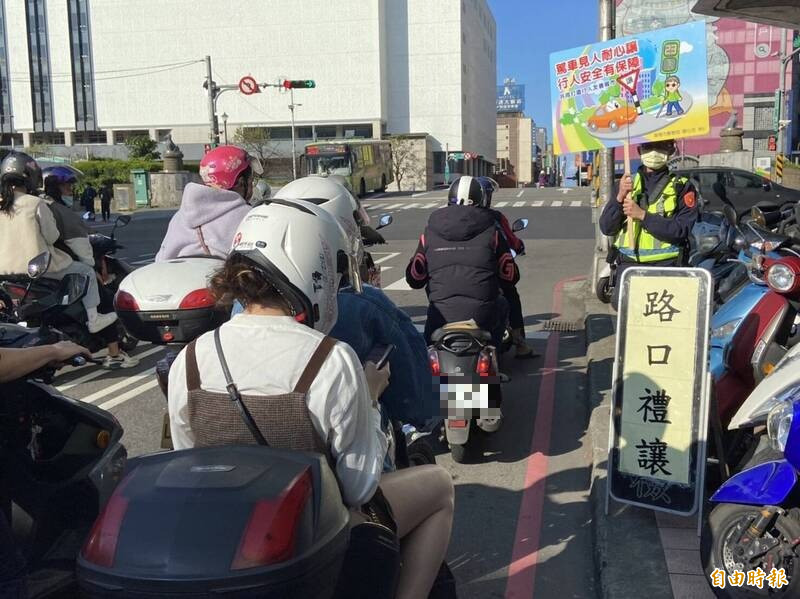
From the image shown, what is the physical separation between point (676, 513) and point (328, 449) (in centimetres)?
209

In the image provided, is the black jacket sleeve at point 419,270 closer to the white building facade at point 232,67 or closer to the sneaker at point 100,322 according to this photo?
the sneaker at point 100,322

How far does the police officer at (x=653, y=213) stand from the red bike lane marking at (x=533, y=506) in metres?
1.16

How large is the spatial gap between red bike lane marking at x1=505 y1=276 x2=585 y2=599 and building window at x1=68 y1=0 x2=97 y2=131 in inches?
3194

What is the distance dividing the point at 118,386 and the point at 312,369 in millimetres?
5351

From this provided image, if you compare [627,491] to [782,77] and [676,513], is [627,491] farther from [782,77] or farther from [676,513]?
[782,77]

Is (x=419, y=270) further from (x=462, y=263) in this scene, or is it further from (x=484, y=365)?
(x=484, y=365)

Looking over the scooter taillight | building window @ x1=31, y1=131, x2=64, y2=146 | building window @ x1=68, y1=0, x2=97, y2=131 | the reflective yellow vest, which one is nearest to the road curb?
the scooter taillight

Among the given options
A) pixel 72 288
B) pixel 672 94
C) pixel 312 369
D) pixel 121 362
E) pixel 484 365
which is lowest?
pixel 121 362

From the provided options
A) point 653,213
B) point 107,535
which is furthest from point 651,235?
point 107,535

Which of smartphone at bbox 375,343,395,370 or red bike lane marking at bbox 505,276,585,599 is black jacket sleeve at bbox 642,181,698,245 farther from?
smartphone at bbox 375,343,395,370

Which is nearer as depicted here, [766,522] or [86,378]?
[766,522]

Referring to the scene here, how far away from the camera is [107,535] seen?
162 centimetres

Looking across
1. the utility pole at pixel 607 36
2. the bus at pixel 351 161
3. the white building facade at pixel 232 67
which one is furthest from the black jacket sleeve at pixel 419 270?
the white building facade at pixel 232 67

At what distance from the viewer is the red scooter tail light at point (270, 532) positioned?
155 centimetres
